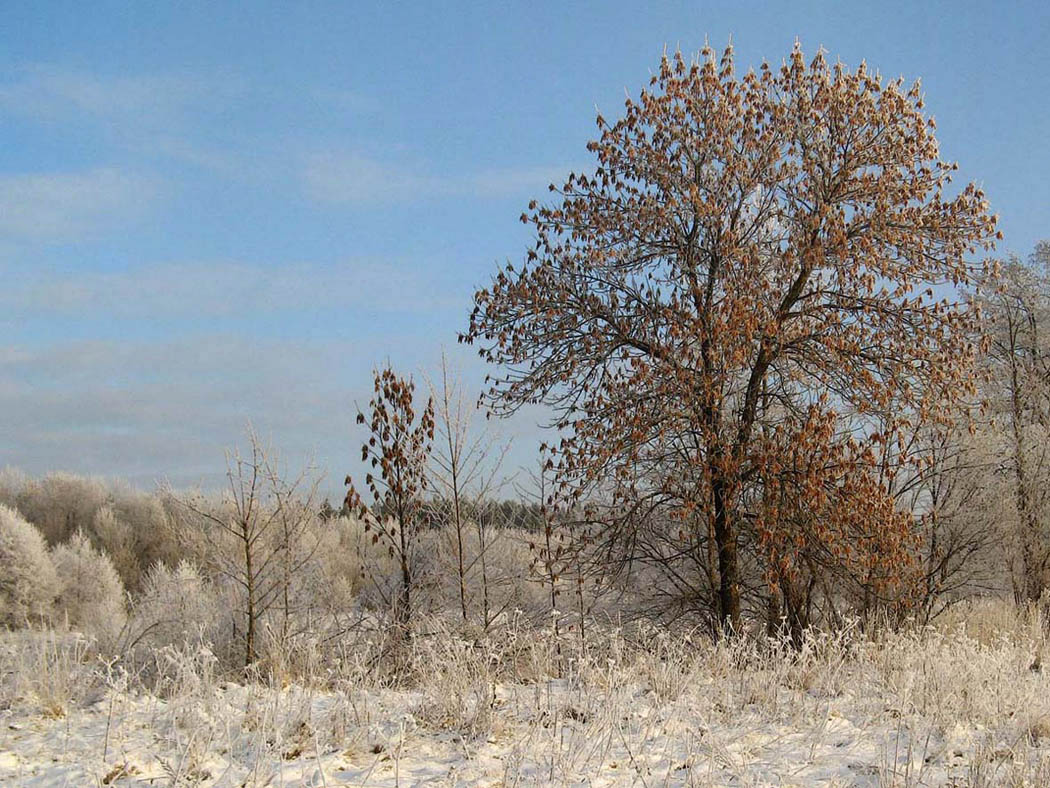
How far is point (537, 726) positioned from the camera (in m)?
5.36

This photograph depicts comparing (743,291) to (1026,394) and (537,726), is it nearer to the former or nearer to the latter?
(537,726)

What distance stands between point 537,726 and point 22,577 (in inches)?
1139

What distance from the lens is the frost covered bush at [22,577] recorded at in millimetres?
28078

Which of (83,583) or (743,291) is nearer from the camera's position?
(743,291)

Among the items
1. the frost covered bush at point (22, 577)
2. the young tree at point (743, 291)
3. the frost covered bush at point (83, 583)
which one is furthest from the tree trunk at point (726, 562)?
the frost covered bush at point (22, 577)

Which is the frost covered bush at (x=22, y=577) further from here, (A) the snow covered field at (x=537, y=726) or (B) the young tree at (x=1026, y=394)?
(B) the young tree at (x=1026, y=394)

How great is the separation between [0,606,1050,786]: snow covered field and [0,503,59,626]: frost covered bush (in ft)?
81.5

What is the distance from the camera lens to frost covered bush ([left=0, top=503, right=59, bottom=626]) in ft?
92.1

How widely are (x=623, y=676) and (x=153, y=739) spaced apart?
3290 mm

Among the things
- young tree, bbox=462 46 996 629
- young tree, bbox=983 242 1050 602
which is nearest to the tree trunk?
young tree, bbox=462 46 996 629

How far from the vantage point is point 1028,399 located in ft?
73.5

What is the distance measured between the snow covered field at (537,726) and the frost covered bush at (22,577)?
24.8 meters

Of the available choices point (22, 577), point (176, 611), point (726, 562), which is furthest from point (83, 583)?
point (726, 562)

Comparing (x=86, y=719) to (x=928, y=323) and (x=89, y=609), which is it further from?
(x=89, y=609)
